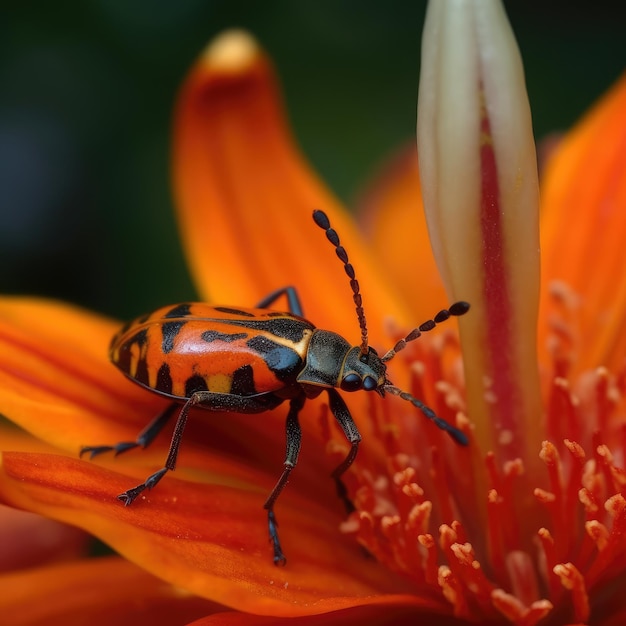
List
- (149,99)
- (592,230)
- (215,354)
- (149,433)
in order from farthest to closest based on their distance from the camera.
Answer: (149,99)
(592,230)
(149,433)
(215,354)

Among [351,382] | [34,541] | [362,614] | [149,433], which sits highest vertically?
[351,382]

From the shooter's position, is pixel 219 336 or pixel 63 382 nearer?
pixel 219 336

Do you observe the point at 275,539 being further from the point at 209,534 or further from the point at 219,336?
the point at 219,336

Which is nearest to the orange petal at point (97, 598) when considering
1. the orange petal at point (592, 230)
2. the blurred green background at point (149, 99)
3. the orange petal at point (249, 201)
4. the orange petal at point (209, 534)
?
the orange petal at point (209, 534)

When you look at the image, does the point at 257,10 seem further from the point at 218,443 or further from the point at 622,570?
the point at 622,570

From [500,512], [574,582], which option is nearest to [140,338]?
[500,512]

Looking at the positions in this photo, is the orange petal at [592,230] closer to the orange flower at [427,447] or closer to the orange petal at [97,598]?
the orange flower at [427,447]
